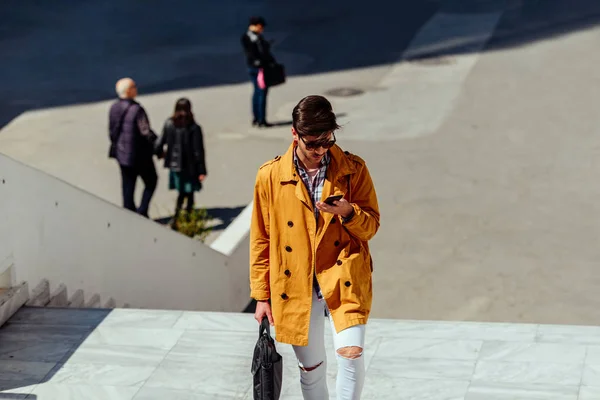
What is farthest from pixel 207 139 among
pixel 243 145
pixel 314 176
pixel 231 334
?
pixel 314 176

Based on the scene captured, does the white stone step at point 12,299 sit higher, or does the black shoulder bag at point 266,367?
the black shoulder bag at point 266,367

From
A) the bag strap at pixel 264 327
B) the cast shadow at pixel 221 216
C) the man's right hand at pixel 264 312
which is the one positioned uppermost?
the man's right hand at pixel 264 312

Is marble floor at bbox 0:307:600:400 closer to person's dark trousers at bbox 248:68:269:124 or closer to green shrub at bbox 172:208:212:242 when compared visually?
green shrub at bbox 172:208:212:242

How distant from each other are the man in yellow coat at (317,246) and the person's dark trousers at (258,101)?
12.2 meters

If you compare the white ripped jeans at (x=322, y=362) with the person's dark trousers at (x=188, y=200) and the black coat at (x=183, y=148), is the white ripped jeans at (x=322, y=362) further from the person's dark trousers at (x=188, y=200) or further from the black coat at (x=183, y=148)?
the person's dark trousers at (x=188, y=200)

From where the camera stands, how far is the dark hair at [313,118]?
5.25 metres

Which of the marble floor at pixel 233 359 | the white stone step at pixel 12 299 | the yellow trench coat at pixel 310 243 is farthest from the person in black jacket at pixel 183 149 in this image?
the yellow trench coat at pixel 310 243

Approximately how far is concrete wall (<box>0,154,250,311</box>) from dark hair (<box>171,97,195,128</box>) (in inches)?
92.9

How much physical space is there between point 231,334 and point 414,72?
13.4m

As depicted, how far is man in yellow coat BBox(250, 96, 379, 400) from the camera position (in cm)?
547

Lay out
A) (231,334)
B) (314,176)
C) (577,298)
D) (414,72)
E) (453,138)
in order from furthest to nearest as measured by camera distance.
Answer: (414,72) < (453,138) < (577,298) < (231,334) < (314,176)

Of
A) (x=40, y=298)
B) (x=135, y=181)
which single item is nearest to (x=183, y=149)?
(x=135, y=181)

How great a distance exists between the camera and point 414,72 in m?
20.7

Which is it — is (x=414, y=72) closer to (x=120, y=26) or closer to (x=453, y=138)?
(x=453, y=138)
